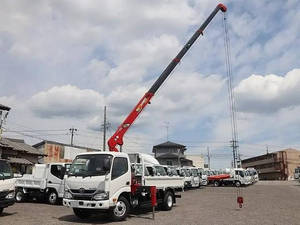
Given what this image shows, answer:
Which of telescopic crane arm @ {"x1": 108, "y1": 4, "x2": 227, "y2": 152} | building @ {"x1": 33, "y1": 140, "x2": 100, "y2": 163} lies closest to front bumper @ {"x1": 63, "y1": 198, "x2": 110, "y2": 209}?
telescopic crane arm @ {"x1": 108, "y1": 4, "x2": 227, "y2": 152}

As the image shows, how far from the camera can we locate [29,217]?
486 inches

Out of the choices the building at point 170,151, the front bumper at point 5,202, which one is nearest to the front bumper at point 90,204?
the front bumper at point 5,202

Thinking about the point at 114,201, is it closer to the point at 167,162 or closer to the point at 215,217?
the point at 215,217

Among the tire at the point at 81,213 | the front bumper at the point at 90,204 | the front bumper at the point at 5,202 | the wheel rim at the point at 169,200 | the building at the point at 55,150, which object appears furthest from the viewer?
the building at the point at 55,150

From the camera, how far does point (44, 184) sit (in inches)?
692

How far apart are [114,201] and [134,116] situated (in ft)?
24.3

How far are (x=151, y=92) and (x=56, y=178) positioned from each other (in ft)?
23.9

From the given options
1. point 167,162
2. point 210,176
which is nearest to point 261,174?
point 167,162

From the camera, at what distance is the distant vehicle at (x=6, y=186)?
11.8 metres

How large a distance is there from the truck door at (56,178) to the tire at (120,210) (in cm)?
634

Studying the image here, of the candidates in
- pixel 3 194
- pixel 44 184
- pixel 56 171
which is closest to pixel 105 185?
pixel 3 194

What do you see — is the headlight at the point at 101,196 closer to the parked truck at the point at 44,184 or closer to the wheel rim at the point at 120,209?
the wheel rim at the point at 120,209

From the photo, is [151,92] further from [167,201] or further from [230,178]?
[230,178]

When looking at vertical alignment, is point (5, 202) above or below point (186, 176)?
below
